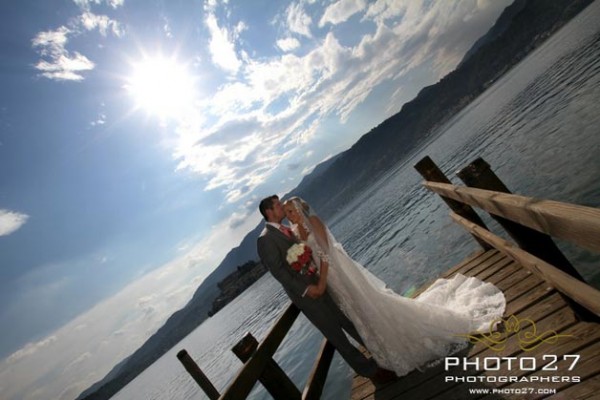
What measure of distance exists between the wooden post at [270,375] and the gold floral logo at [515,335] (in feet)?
8.20

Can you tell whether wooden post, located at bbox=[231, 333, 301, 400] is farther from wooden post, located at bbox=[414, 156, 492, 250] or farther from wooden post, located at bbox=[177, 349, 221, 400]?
wooden post, located at bbox=[177, 349, 221, 400]

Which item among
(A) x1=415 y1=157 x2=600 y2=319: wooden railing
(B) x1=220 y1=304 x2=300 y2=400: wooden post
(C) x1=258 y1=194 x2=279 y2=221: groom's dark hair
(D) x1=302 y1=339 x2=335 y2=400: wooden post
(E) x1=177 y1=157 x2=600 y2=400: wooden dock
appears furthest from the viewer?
(D) x1=302 y1=339 x2=335 y2=400: wooden post

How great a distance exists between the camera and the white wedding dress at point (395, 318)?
476 centimetres

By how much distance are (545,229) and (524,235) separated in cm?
171

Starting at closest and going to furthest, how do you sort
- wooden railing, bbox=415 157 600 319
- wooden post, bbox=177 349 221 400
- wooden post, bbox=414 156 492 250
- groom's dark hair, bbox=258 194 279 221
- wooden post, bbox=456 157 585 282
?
wooden railing, bbox=415 157 600 319, wooden post, bbox=456 157 585 282, groom's dark hair, bbox=258 194 279 221, wooden post, bbox=414 156 492 250, wooden post, bbox=177 349 221 400

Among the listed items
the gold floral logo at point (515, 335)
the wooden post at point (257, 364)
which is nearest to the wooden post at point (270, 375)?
the wooden post at point (257, 364)

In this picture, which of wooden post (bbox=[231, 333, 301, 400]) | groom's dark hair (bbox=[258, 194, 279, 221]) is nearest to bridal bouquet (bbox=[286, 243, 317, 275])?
groom's dark hair (bbox=[258, 194, 279, 221])

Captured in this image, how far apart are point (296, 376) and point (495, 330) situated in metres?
16.1

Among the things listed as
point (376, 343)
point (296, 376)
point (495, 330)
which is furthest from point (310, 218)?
point (296, 376)

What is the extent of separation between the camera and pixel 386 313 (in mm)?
4895

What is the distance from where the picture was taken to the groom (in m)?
4.62

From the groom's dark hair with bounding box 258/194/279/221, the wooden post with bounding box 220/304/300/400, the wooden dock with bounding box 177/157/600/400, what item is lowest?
the wooden dock with bounding box 177/157/600/400

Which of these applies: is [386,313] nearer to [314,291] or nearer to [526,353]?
[314,291]

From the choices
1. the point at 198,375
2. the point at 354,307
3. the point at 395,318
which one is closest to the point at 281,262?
the point at 354,307
